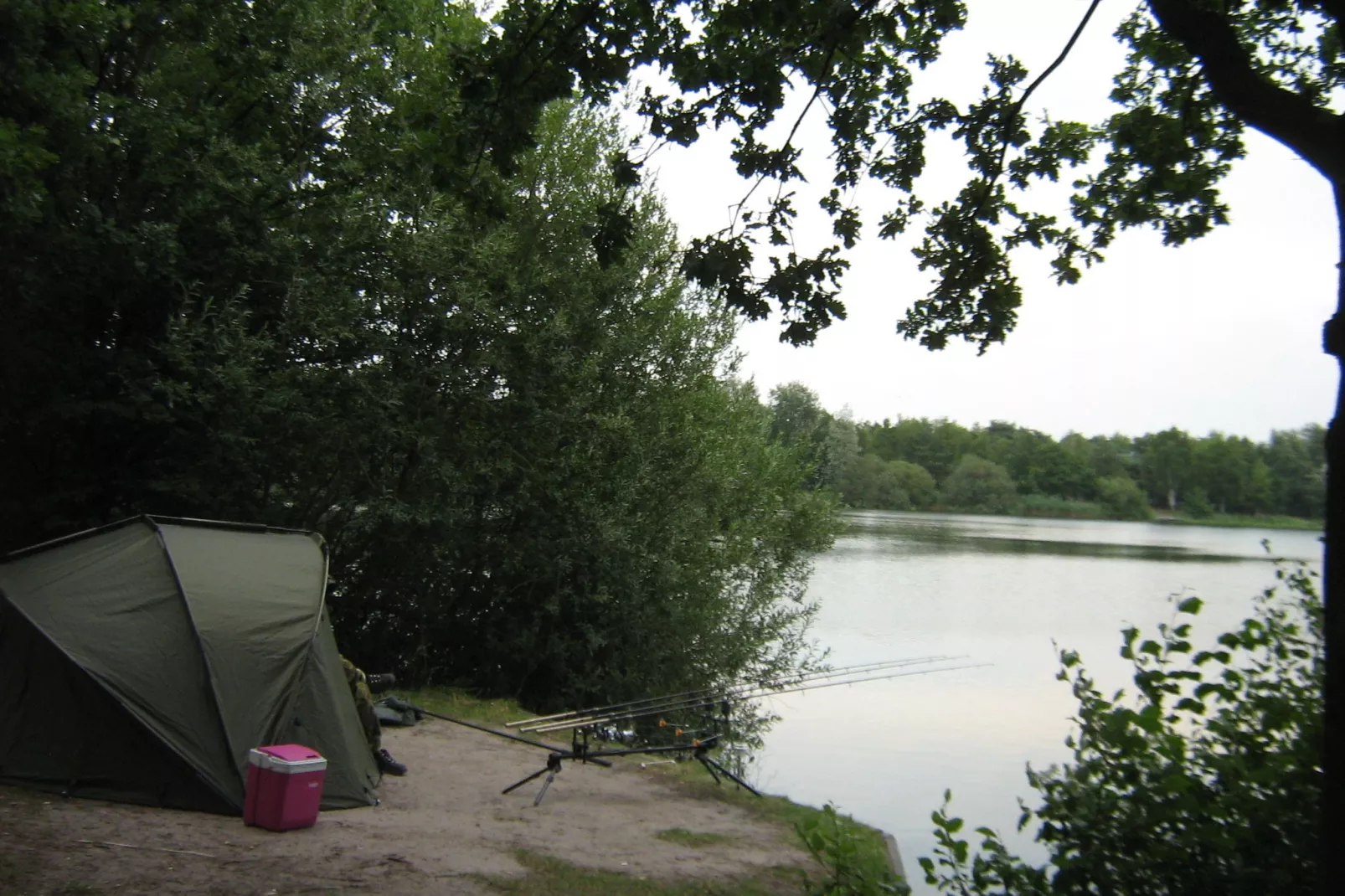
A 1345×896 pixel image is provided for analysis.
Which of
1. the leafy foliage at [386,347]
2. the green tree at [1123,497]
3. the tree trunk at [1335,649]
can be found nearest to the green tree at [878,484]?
the green tree at [1123,497]

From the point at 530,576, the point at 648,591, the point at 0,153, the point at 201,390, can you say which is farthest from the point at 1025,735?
the point at 0,153

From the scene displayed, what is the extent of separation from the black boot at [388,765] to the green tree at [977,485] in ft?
99.1

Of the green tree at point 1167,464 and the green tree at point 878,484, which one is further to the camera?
the green tree at point 878,484

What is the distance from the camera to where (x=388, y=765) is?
7.91 meters

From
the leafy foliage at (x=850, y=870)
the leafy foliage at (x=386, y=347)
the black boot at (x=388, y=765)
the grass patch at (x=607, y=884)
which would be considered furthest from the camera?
the leafy foliage at (x=386, y=347)

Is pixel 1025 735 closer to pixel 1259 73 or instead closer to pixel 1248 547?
pixel 1259 73

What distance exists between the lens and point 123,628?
6754mm

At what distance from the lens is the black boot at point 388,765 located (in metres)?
7.86

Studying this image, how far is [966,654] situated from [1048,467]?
12.8m

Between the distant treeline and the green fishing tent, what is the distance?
579 cm

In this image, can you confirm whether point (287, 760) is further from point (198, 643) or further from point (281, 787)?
point (198, 643)

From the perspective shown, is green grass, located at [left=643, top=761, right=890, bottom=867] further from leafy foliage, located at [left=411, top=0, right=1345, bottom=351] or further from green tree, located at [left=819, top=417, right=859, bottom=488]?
green tree, located at [left=819, top=417, right=859, bottom=488]

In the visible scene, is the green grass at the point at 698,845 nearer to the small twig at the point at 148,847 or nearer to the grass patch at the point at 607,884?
the grass patch at the point at 607,884

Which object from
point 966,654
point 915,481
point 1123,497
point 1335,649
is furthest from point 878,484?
point 1335,649
